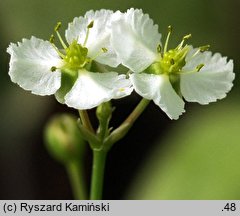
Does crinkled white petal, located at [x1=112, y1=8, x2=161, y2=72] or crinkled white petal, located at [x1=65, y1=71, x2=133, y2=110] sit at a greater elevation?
crinkled white petal, located at [x1=112, y1=8, x2=161, y2=72]

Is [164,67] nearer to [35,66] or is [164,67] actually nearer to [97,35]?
[97,35]

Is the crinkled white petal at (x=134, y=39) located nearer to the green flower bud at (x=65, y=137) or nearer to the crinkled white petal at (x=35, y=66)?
the crinkled white petal at (x=35, y=66)

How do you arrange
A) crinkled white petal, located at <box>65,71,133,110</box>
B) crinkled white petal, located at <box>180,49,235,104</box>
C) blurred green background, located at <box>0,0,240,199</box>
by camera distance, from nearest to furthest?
crinkled white petal, located at <box>65,71,133,110</box>
crinkled white petal, located at <box>180,49,235,104</box>
blurred green background, located at <box>0,0,240,199</box>

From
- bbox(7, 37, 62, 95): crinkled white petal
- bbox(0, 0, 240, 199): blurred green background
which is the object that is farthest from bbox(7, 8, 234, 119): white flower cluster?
bbox(0, 0, 240, 199): blurred green background

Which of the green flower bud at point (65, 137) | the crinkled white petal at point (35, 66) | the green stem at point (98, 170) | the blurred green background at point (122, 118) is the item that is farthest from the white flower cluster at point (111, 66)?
the blurred green background at point (122, 118)

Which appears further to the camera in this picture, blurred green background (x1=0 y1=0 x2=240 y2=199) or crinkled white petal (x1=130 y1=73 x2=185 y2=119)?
blurred green background (x1=0 y1=0 x2=240 y2=199)

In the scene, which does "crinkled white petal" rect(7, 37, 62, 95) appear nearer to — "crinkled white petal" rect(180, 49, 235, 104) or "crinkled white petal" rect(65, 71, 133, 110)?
"crinkled white petal" rect(65, 71, 133, 110)

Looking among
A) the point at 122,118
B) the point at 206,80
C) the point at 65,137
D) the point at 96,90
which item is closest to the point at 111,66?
the point at 96,90

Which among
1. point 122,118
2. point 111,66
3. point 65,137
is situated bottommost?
point 111,66

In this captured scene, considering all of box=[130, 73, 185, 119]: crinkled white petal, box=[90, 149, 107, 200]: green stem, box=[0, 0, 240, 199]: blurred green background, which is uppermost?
box=[0, 0, 240, 199]: blurred green background
